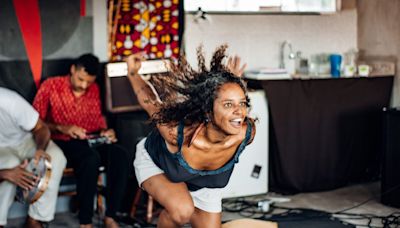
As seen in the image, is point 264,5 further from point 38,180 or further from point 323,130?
point 38,180

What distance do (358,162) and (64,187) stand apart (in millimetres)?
2646

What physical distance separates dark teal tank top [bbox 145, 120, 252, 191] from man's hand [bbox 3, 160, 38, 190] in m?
0.93

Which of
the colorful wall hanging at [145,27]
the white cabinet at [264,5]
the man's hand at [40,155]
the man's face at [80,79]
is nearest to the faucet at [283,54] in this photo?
the white cabinet at [264,5]

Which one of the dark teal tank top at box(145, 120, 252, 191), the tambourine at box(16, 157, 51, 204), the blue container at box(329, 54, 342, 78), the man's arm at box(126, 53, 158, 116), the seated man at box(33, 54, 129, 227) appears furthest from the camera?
the blue container at box(329, 54, 342, 78)

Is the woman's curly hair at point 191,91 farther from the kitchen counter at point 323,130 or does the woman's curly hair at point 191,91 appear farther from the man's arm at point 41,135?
the kitchen counter at point 323,130

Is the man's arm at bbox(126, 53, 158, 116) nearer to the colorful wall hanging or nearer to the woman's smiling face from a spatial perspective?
the woman's smiling face

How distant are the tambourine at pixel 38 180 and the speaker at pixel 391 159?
261cm

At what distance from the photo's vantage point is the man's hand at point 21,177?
3850 mm

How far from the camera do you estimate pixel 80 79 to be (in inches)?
173

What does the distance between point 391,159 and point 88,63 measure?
96.9 inches

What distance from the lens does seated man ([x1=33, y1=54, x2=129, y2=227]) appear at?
Result: 4.12 meters

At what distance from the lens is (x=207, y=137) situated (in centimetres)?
319

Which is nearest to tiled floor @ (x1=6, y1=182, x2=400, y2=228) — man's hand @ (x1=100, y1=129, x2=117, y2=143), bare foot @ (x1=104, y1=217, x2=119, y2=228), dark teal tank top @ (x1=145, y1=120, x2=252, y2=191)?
bare foot @ (x1=104, y1=217, x2=119, y2=228)

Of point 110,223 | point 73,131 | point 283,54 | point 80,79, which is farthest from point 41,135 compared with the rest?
point 283,54
